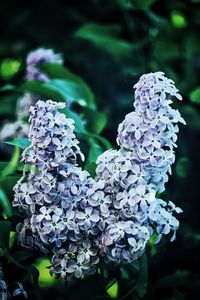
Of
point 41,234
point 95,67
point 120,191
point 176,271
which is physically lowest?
point 176,271

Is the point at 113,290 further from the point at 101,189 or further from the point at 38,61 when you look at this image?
the point at 38,61

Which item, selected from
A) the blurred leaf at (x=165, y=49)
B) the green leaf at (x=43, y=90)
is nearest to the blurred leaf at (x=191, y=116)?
the blurred leaf at (x=165, y=49)

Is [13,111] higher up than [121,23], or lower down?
lower down

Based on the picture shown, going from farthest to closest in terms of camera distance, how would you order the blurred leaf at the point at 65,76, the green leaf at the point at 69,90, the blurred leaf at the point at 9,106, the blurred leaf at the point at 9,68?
the blurred leaf at the point at 9,68 → the blurred leaf at the point at 9,106 → the blurred leaf at the point at 65,76 → the green leaf at the point at 69,90

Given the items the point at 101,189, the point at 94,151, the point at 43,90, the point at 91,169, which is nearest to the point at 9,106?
the point at 43,90

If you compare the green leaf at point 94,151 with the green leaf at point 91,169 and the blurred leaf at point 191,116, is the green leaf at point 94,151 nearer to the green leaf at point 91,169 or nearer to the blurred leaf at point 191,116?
the green leaf at point 91,169

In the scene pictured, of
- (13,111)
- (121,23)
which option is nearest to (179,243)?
(13,111)

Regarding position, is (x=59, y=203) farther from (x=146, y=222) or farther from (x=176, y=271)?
(x=176, y=271)

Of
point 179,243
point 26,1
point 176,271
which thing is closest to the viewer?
point 176,271

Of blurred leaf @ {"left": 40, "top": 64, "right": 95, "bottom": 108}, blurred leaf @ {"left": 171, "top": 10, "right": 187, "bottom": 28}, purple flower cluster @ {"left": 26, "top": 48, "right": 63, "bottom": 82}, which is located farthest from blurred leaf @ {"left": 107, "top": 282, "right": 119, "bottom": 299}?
blurred leaf @ {"left": 171, "top": 10, "right": 187, "bottom": 28}
